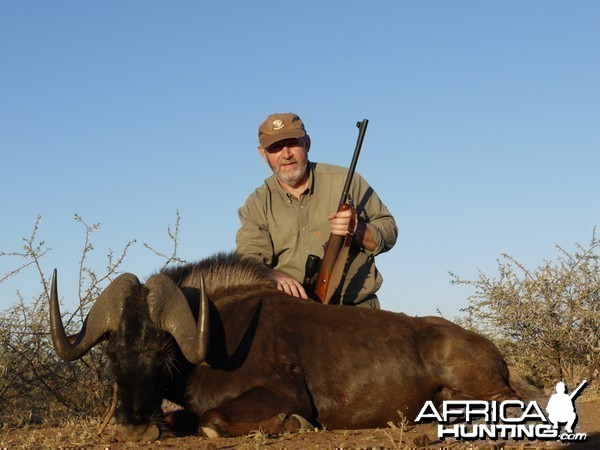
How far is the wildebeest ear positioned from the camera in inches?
224

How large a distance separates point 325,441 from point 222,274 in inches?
76.3

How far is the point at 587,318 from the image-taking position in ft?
30.5

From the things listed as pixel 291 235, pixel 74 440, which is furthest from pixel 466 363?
pixel 74 440

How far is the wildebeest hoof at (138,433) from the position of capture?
221 inches

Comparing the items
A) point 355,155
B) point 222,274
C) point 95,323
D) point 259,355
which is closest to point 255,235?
point 355,155

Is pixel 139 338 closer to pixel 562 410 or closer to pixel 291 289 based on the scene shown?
pixel 291 289

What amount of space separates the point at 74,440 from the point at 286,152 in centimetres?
354

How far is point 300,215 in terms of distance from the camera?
8.30 metres

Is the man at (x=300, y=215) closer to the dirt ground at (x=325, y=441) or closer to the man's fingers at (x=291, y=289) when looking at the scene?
the man's fingers at (x=291, y=289)

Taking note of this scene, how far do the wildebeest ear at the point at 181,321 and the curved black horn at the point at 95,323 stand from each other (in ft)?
0.71

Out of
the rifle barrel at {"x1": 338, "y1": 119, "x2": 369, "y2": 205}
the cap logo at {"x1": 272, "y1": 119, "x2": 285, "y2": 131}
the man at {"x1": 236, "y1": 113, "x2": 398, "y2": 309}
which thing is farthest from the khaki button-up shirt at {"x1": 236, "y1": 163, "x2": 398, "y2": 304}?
the cap logo at {"x1": 272, "y1": 119, "x2": 285, "y2": 131}

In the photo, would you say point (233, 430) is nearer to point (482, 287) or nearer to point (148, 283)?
point (148, 283)

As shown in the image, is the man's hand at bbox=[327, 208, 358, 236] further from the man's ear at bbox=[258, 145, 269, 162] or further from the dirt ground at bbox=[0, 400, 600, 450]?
the dirt ground at bbox=[0, 400, 600, 450]

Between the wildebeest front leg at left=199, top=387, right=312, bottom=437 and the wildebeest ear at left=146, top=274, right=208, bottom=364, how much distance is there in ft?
1.38
